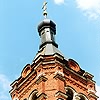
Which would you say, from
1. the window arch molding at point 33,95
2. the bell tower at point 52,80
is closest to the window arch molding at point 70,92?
the bell tower at point 52,80

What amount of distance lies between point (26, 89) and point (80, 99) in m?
3.53

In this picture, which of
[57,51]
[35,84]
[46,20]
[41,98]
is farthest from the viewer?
[46,20]

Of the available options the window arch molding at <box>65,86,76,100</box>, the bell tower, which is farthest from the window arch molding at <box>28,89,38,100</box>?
the window arch molding at <box>65,86,76,100</box>

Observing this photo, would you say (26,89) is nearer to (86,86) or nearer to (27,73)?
(27,73)

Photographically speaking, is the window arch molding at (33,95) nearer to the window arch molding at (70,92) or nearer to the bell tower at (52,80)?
the bell tower at (52,80)

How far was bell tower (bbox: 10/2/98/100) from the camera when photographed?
103ft

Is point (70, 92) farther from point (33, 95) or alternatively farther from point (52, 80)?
point (33, 95)

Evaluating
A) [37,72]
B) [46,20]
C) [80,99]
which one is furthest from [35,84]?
[46,20]

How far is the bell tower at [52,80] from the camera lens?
3152 cm

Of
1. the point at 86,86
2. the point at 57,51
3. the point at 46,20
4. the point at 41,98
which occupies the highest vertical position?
the point at 46,20

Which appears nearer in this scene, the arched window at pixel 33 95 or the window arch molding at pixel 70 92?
the arched window at pixel 33 95

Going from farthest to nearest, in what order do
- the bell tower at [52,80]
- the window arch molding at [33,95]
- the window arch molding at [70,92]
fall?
1. the window arch molding at [70,92]
2. the window arch molding at [33,95]
3. the bell tower at [52,80]

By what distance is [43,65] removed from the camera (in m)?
33.3

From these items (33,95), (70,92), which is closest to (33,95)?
(33,95)
